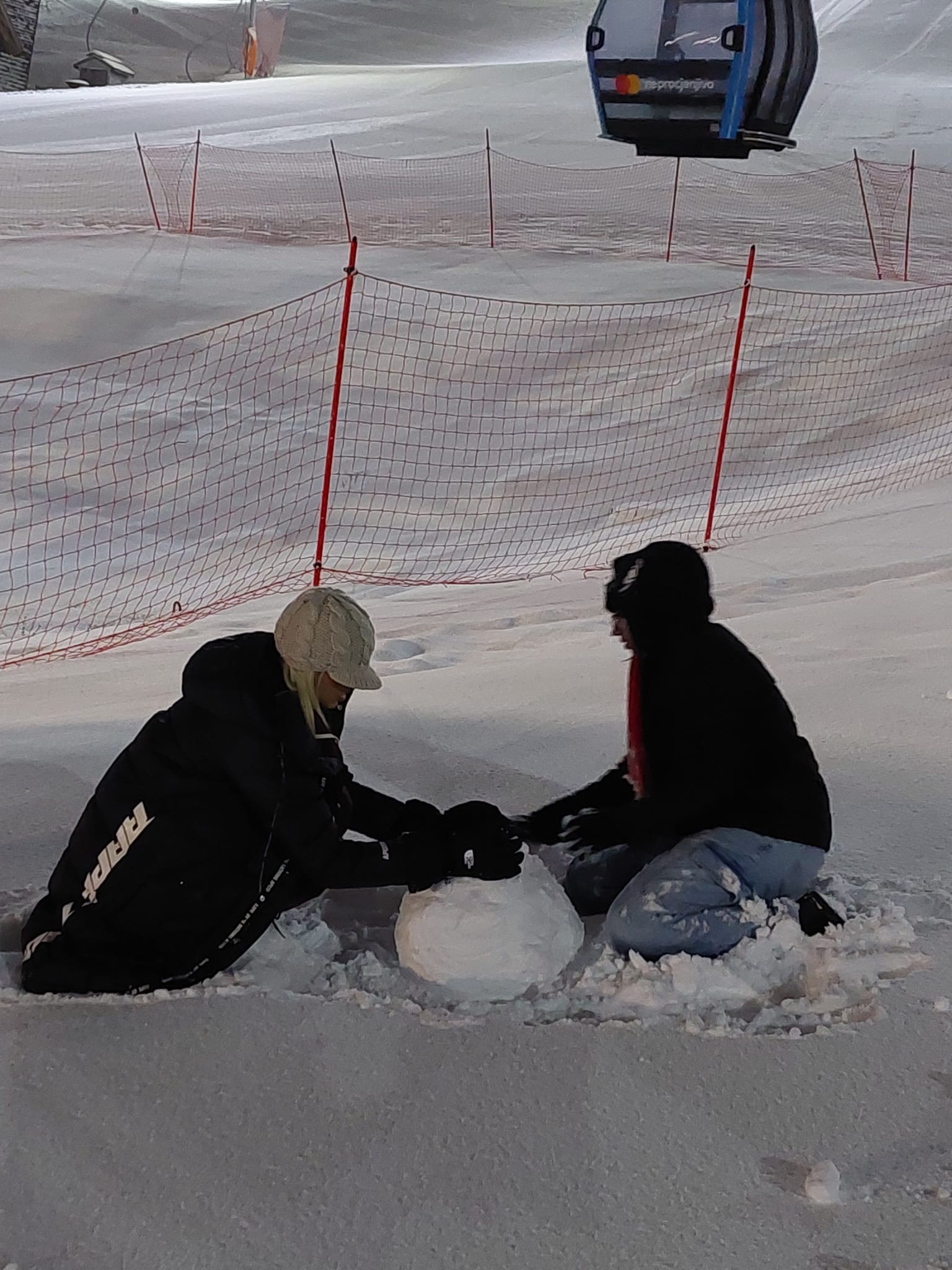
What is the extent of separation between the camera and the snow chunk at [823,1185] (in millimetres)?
1960

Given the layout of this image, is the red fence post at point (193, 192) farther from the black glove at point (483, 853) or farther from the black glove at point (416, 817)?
the black glove at point (483, 853)

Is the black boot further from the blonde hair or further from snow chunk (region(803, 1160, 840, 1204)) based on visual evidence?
the blonde hair

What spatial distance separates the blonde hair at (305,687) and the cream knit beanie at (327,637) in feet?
0.05

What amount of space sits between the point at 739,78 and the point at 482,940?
3.01 meters

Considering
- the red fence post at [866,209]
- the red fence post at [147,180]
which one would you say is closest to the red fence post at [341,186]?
the red fence post at [147,180]

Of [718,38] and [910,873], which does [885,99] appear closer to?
[718,38]

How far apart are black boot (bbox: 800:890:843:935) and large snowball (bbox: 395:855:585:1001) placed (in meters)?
0.54

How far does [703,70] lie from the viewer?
3.95 metres

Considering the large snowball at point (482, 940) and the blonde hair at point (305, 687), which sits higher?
the blonde hair at point (305, 687)

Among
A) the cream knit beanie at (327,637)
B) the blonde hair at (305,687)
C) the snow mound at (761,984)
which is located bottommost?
the snow mound at (761,984)

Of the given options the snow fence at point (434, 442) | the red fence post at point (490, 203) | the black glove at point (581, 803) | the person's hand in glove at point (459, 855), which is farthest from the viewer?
the red fence post at point (490, 203)

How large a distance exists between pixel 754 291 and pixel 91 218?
23.8ft

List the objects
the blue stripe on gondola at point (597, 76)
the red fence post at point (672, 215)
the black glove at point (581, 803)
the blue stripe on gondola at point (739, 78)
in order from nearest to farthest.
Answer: the black glove at point (581, 803), the blue stripe on gondola at point (739, 78), the blue stripe on gondola at point (597, 76), the red fence post at point (672, 215)

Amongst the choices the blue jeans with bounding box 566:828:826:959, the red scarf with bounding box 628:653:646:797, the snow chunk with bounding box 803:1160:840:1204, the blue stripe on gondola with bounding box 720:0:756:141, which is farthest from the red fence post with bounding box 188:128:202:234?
the snow chunk with bounding box 803:1160:840:1204
